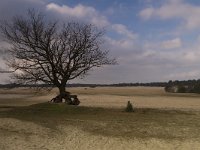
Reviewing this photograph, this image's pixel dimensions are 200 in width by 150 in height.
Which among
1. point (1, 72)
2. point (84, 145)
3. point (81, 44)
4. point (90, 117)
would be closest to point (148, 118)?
point (90, 117)

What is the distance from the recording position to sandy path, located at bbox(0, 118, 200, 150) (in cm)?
1824

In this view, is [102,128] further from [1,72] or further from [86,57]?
[1,72]

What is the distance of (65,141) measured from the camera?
19219 mm

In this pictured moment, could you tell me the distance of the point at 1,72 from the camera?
3741 cm

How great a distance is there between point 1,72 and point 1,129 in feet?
59.2

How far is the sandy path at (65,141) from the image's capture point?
1824cm

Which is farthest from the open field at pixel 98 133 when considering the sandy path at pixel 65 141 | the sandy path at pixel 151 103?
the sandy path at pixel 151 103

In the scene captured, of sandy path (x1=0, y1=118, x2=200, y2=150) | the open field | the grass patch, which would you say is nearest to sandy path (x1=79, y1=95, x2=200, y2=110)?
the grass patch

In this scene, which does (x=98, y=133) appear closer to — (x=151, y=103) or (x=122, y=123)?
(x=122, y=123)

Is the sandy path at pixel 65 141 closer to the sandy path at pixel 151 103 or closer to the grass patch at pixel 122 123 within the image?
the grass patch at pixel 122 123

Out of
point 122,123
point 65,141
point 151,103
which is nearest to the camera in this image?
point 65,141

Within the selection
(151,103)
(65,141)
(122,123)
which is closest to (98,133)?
(65,141)

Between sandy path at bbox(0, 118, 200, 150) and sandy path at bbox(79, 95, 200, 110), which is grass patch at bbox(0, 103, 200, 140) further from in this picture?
sandy path at bbox(79, 95, 200, 110)

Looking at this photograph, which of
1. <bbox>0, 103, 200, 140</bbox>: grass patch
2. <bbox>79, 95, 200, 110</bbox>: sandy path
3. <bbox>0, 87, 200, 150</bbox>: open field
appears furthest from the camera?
<bbox>79, 95, 200, 110</bbox>: sandy path
